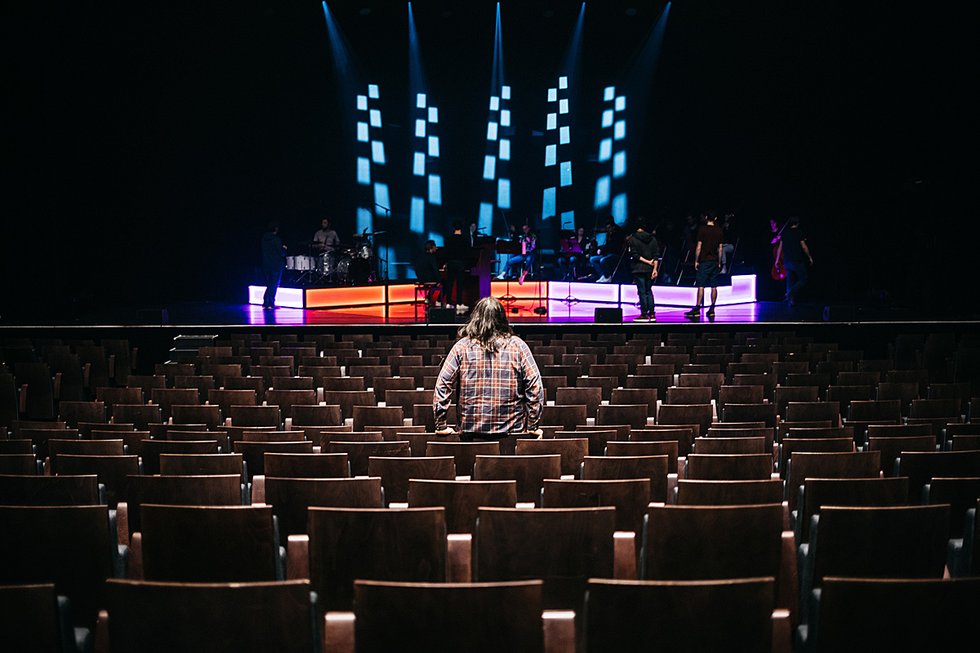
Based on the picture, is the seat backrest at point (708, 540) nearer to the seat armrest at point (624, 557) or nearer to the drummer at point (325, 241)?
the seat armrest at point (624, 557)

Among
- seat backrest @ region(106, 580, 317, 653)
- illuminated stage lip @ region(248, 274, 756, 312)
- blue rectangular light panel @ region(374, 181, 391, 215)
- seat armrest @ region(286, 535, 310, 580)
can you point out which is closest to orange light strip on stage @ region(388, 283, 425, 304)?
illuminated stage lip @ region(248, 274, 756, 312)

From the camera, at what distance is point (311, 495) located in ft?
11.3

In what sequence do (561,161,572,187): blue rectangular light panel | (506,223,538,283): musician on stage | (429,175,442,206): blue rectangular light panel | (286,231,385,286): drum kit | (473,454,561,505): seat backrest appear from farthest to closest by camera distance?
1. (429,175,442,206): blue rectangular light panel
2. (561,161,572,187): blue rectangular light panel
3. (506,223,538,283): musician on stage
4. (286,231,385,286): drum kit
5. (473,454,561,505): seat backrest

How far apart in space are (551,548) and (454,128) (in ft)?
61.2

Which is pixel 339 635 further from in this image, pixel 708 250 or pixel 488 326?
pixel 708 250

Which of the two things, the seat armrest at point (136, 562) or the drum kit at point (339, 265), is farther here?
the drum kit at point (339, 265)

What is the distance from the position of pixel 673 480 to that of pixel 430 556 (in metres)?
1.84

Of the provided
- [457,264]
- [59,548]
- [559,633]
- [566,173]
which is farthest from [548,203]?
[559,633]

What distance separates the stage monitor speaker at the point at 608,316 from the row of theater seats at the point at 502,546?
737cm

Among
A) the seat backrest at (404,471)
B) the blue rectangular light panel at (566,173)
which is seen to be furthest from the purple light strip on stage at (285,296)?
the seat backrest at (404,471)

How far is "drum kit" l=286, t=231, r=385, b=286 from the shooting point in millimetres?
17766

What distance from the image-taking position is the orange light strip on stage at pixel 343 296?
16312mm

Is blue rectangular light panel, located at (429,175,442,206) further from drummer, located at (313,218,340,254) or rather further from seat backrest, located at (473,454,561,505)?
seat backrest, located at (473,454,561,505)

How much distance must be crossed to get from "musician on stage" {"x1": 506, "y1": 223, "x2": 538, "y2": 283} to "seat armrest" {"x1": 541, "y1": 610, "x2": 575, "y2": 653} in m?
15.1
